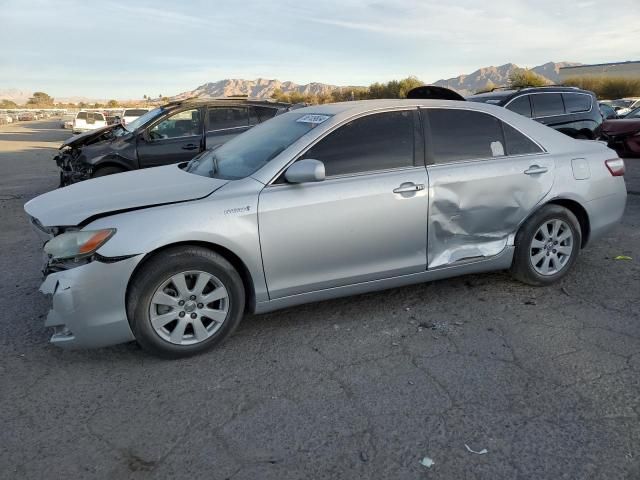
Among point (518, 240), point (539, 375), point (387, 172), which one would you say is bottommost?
point (539, 375)

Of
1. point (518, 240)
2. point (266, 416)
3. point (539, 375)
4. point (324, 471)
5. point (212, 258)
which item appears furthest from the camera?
point (518, 240)

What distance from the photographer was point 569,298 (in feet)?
14.6

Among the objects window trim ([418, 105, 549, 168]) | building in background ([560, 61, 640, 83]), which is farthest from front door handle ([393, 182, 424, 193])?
building in background ([560, 61, 640, 83])

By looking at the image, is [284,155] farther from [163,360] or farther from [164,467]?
[164,467]

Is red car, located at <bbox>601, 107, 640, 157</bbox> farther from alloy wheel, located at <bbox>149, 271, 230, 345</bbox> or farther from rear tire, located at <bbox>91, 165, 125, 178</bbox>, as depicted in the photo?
alloy wheel, located at <bbox>149, 271, 230, 345</bbox>

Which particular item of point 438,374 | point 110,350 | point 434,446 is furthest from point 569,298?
point 110,350

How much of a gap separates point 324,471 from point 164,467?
75cm

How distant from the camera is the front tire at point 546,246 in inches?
174

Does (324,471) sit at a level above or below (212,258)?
below

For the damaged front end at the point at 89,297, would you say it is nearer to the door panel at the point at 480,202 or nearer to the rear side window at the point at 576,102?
the door panel at the point at 480,202

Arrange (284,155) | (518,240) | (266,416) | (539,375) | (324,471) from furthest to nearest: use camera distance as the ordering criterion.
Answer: (518,240) → (284,155) → (539,375) → (266,416) → (324,471)

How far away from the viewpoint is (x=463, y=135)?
429cm

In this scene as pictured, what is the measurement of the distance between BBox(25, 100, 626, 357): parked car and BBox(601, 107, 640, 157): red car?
28.4ft

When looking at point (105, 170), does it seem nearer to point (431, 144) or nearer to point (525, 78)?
point (431, 144)
